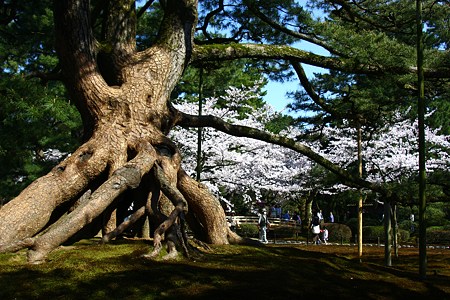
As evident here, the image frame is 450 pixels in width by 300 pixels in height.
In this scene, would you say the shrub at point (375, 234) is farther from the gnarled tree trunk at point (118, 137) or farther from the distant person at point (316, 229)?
the gnarled tree trunk at point (118, 137)

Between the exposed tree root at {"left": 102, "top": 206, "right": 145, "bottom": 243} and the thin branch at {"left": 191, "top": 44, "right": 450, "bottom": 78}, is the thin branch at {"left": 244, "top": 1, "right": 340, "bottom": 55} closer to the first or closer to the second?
the thin branch at {"left": 191, "top": 44, "right": 450, "bottom": 78}

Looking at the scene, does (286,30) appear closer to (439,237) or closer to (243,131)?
(243,131)

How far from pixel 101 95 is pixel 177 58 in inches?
59.5

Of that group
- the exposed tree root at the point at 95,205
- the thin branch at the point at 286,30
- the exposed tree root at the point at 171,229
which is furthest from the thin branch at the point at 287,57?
the exposed tree root at the point at 171,229

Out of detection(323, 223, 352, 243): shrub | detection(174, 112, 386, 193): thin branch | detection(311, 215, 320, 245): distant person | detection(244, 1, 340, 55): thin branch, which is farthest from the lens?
detection(323, 223, 352, 243): shrub

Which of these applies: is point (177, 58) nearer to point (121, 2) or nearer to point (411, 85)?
point (121, 2)

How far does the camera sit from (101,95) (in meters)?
8.12

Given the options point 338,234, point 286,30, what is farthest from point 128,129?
point 338,234

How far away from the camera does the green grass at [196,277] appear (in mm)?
5145

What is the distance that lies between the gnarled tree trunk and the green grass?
0.51m

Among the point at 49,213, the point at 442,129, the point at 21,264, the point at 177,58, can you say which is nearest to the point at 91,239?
the point at 49,213

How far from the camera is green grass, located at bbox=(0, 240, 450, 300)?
514 centimetres

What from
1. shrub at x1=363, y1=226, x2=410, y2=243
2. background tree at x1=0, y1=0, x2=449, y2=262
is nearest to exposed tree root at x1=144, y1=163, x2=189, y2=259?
background tree at x1=0, y1=0, x2=449, y2=262

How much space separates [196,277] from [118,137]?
9.65ft
